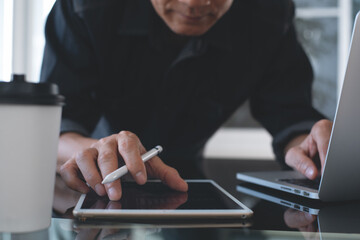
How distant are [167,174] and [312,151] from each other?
354 mm

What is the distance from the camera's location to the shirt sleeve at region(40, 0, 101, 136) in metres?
1.11

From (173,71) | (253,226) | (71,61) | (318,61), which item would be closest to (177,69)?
(173,71)

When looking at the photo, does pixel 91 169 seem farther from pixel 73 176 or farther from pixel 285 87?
pixel 285 87

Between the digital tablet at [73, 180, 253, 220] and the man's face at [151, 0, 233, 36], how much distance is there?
535 mm

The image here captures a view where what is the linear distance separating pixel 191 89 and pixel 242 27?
282mm

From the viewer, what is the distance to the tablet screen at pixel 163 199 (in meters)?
0.48

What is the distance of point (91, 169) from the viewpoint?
1.84ft

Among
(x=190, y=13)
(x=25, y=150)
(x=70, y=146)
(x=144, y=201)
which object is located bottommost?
(x=70, y=146)

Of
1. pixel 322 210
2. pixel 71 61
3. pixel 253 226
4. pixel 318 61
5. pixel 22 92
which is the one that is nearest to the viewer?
pixel 22 92

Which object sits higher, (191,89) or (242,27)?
(242,27)

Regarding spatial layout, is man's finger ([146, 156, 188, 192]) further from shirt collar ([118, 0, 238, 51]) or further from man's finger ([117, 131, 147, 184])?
shirt collar ([118, 0, 238, 51])

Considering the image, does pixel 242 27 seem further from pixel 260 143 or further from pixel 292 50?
pixel 260 143

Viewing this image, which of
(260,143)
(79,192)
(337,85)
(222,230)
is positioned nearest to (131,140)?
(79,192)

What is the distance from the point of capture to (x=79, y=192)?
0.60 meters
